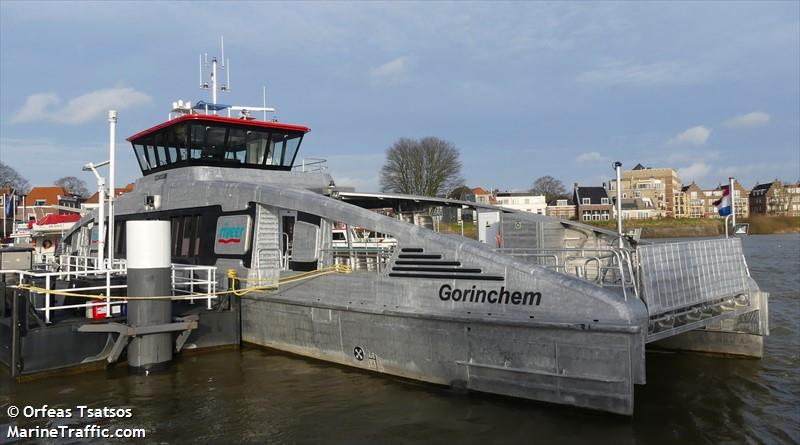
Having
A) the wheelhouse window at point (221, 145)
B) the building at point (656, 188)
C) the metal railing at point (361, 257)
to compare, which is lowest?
the metal railing at point (361, 257)

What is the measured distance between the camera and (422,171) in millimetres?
56312

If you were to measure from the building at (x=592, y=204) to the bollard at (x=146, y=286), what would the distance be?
89.3 metres

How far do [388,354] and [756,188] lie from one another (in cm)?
15839

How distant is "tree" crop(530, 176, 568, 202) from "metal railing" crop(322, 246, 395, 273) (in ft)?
321

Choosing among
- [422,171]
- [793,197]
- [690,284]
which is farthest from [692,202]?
[690,284]

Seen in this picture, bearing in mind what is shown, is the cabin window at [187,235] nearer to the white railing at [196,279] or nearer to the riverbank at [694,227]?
the white railing at [196,279]

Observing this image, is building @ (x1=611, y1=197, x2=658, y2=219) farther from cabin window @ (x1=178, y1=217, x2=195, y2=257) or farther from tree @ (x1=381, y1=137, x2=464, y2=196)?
cabin window @ (x1=178, y1=217, x2=195, y2=257)

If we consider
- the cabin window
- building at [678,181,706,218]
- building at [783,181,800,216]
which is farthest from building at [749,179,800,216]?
the cabin window

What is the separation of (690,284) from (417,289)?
14.3 feet

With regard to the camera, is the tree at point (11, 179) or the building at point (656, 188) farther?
the building at point (656, 188)

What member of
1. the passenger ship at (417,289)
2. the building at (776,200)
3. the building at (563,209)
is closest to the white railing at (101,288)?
the passenger ship at (417,289)

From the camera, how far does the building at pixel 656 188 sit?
110 meters

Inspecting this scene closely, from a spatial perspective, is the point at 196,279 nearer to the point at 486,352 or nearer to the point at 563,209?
the point at 486,352

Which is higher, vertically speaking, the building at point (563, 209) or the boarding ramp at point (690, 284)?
the building at point (563, 209)
